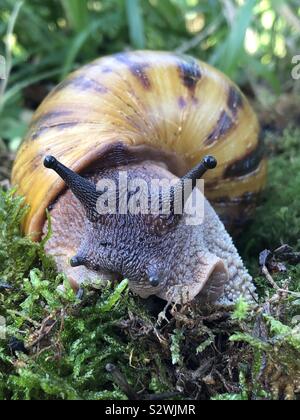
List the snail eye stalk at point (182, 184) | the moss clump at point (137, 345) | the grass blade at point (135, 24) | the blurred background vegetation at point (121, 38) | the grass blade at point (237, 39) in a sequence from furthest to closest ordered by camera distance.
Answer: the grass blade at point (135, 24), the blurred background vegetation at point (121, 38), the grass blade at point (237, 39), the snail eye stalk at point (182, 184), the moss clump at point (137, 345)

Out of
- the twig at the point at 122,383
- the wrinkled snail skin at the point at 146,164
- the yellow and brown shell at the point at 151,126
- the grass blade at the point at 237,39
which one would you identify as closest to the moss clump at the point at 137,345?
the twig at the point at 122,383

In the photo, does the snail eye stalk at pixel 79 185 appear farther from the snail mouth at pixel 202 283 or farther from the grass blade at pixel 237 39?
the grass blade at pixel 237 39

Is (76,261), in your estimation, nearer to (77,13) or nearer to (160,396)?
(160,396)

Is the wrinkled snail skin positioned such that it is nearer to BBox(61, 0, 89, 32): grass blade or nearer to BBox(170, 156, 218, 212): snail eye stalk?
BBox(170, 156, 218, 212): snail eye stalk

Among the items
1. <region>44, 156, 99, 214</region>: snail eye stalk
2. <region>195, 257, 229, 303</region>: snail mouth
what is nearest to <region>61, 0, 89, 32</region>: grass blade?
<region>44, 156, 99, 214</region>: snail eye stalk

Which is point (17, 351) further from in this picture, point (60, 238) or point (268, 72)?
point (268, 72)

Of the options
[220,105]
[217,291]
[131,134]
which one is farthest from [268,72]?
[217,291]
